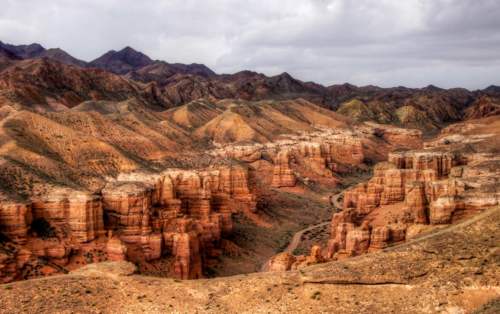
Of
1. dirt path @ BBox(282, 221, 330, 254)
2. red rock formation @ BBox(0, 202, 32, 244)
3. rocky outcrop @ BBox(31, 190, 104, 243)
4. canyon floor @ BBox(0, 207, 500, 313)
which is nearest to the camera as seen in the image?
canyon floor @ BBox(0, 207, 500, 313)

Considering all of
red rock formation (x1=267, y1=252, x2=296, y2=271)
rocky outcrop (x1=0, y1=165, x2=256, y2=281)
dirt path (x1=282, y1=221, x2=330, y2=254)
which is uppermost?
rocky outcrop (x1=0, y1=165, x2=256, y2=281)

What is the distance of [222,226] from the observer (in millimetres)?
81562

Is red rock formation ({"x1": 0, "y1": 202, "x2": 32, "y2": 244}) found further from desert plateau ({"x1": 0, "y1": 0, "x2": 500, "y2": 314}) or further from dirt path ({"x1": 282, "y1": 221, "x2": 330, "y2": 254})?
dirt path ({"x1": 282, "y1": 221, "x2": 330, "y2": 254})

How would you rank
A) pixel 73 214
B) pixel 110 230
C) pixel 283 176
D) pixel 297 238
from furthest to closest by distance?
pixel 283 176, pixel 297 238, pixel 110 230, pixel 73 214

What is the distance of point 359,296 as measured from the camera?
3772 centimetres

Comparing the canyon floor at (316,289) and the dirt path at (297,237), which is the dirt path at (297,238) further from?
the canyon floor at (316,289)

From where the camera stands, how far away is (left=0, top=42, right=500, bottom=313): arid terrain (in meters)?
37.9

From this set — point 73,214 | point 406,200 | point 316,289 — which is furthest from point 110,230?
point 316,289

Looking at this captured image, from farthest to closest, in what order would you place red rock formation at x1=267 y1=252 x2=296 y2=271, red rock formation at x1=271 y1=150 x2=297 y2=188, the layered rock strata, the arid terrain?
the layered rock strata < red rock formation at x1=271 y1=150 x2=297 y2=188 < red rock formation at x1=267 y1=252 x2=296 y2=271 < the arid terrain

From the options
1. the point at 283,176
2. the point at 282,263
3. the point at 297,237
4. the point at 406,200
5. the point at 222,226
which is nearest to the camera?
the point at 282,263

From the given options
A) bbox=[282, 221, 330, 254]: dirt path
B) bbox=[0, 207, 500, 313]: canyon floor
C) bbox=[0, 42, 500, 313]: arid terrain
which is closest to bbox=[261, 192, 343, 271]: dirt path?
bbox=[282, 221, 330, 254]: dirt path

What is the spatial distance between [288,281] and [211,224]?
38.9 metres

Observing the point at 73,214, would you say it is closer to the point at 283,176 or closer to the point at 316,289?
the point at 316,289

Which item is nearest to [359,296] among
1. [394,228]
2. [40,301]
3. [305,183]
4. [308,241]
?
[40,301]
